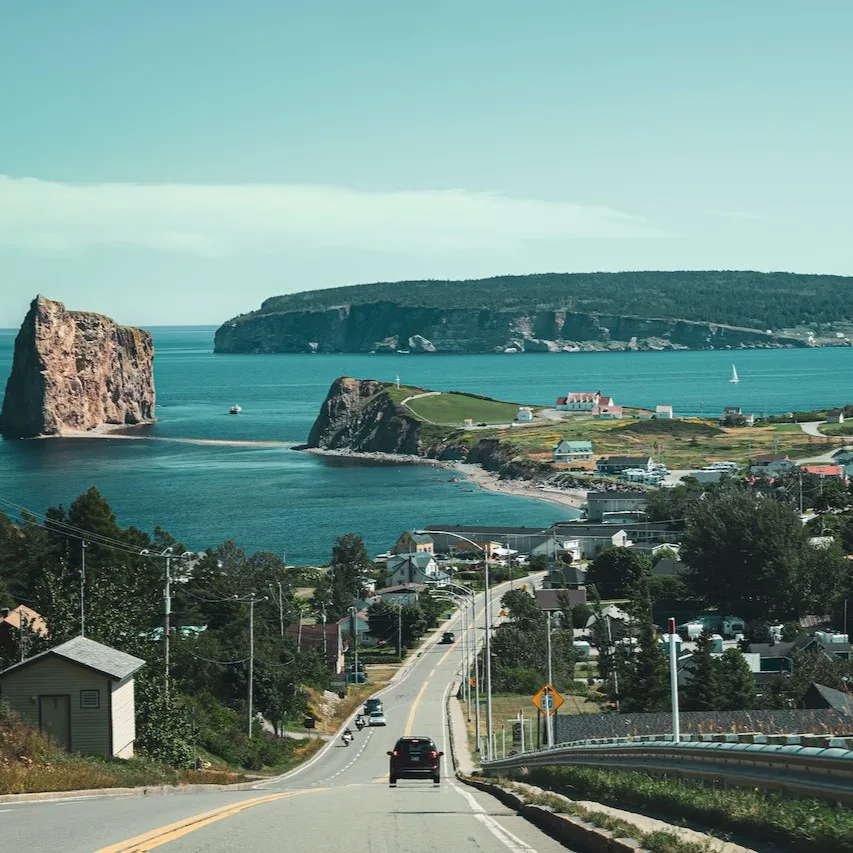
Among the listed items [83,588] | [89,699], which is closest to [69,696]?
[89,699]

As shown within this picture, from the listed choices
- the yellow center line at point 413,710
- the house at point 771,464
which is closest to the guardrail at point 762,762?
the yellow center line at point 413,710

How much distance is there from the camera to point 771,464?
396 feet

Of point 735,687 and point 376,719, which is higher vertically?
point 735,687

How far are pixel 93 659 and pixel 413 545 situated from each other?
68.2 m

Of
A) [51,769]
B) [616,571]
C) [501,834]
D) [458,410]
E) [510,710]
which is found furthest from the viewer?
[458,410]

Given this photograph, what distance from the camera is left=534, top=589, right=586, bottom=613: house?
6969cm

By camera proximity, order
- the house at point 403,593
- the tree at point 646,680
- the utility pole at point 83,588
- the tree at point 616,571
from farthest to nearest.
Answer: the tree at point 616,571
the house at point 403,593
the tree at point 646,680
the utility pole at point 83,588

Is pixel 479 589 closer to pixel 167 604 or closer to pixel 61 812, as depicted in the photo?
pixel 167 604

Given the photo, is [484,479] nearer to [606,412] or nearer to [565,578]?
[606,412]

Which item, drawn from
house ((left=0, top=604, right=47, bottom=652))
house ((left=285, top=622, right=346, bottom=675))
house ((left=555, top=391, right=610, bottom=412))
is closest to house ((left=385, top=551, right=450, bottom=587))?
house ((left=285, top=622, right=346, bottom=675))

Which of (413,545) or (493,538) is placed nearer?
(413,545)

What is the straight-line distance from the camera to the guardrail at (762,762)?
24.5ft

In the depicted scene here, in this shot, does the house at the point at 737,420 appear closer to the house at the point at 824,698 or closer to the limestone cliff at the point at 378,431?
the limestone cliff at the point at 378,431

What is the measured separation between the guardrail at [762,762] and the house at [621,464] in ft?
379
